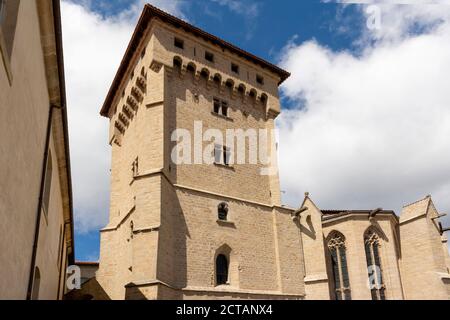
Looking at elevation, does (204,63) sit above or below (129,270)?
above

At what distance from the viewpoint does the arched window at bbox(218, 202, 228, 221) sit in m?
20.6

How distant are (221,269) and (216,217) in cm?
236

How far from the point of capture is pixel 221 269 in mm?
19594

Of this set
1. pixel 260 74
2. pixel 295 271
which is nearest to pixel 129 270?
pixel 295 271

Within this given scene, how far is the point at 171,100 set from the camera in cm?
2122

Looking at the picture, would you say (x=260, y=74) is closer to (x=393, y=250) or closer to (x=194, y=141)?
(x=194, y=141)

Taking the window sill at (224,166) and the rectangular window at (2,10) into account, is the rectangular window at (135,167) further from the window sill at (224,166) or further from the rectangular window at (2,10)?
the rectangular window at (2,10)

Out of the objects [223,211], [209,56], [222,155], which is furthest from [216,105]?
[223,211]

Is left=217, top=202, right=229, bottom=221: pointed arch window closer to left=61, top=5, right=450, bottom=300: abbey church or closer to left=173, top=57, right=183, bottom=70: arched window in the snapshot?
left=61, top=5, right=450, bottom=300: abbey church

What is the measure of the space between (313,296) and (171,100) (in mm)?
12714

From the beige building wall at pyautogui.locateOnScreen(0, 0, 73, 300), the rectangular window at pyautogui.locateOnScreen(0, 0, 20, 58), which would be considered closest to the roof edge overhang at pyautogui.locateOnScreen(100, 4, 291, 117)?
the beige building wall at pyautogui.locateOnScreen(0, 0, 73, 300)

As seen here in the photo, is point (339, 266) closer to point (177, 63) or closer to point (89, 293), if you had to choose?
point (89, 293)

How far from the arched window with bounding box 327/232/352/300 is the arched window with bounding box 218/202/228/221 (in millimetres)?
8321
